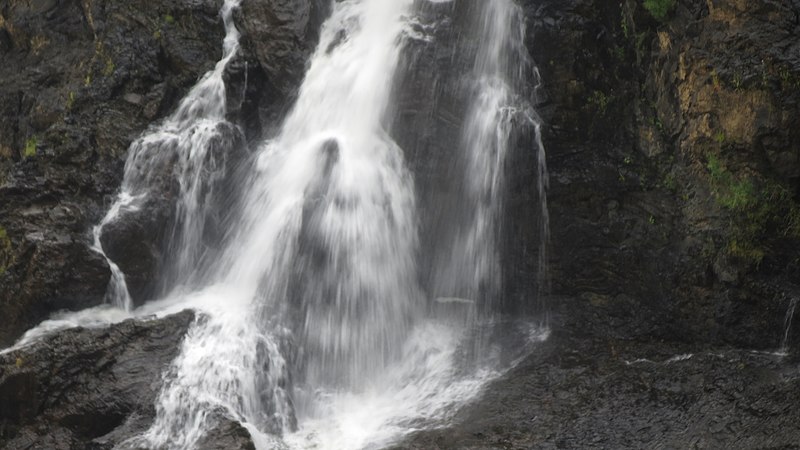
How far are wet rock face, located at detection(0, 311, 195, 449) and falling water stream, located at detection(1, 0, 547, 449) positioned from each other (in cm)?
28

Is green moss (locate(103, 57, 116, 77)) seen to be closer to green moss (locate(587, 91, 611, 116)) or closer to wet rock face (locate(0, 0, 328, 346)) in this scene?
wet rock face (locate(0, 0, 328, 346))

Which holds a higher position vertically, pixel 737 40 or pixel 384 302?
pixel 737 40

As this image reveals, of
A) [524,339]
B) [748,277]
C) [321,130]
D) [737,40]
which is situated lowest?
[524,339]

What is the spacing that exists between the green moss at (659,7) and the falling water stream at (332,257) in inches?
68.9

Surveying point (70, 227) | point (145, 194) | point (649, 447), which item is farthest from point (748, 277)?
point (70, 227)

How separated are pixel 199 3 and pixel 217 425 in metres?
7.33

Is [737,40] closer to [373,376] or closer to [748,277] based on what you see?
[748,277]

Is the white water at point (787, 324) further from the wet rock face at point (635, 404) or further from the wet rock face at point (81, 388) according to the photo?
the wet rock face at point (81, 388)

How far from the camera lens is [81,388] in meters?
9.29

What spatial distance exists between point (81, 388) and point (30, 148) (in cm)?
431

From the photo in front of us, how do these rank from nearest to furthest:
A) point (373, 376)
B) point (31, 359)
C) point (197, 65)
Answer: point (31, 359) → point (373, 376) → point (197, 65)

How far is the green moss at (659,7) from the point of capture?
10.3 meters

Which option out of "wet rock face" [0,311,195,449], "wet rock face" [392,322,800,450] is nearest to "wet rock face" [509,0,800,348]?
"wet rock face" [392,322,800,450]

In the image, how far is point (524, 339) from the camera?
10.4 meters
